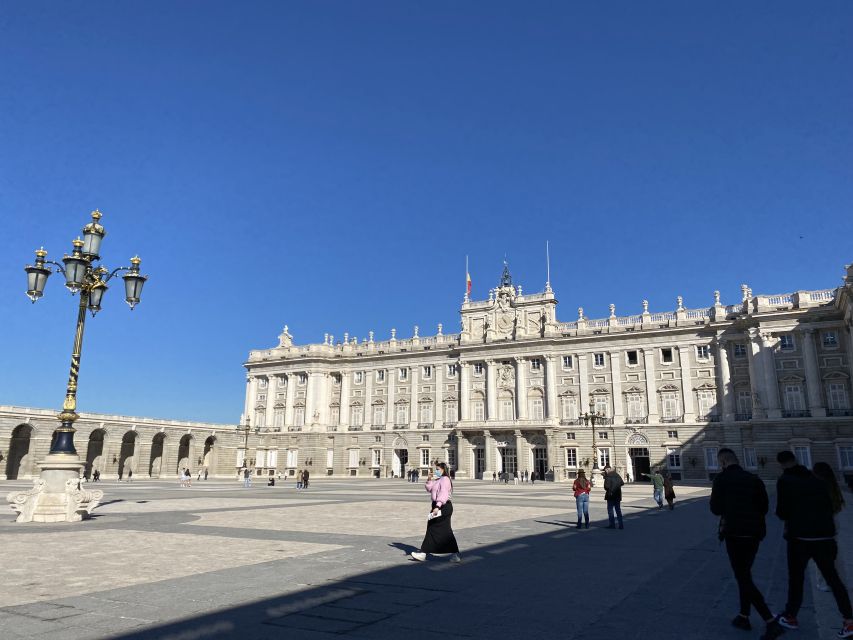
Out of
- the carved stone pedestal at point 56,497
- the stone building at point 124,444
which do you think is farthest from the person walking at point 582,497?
the stone building at point 124,444

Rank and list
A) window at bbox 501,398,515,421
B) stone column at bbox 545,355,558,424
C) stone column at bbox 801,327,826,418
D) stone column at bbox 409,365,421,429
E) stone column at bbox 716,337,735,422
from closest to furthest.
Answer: stone column at bbox 801,327,826,418
stone column at bbox 716,337,735,422
stone column at bbox 545,355,558,424
window at bbox 501,398,515,421
stone column at bbox 409,365,421,429

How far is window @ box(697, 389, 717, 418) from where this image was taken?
175ft

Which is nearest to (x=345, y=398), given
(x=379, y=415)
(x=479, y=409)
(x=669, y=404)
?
(x=379, y=415)

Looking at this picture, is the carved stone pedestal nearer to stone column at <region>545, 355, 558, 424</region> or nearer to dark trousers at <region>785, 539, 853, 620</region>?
dark trousers at <region>785, 539, 853, 620</region>

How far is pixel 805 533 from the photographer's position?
6379mm

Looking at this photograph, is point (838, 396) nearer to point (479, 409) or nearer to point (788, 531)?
point (479, 409)

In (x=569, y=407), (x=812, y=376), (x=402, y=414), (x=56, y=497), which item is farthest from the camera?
(x=402, y=414)

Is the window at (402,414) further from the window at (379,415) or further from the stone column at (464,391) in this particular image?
the stone column at (464,391)

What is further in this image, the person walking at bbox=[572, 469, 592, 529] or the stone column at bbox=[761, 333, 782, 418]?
the stone column at bbox=[761, 333, 782, 418]

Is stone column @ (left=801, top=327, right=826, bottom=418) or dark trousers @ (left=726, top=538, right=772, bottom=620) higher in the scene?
stone column @ (left=801, top=327, right=826, bottom=418)

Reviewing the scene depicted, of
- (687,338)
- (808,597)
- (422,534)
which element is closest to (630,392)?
(687,338)

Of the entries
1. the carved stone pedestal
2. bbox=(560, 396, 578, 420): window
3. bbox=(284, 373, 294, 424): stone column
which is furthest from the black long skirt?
bbox=(284, 373, 294, 424): stone column

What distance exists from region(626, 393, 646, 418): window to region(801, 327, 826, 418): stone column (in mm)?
13361

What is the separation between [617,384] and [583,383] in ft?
10.4
